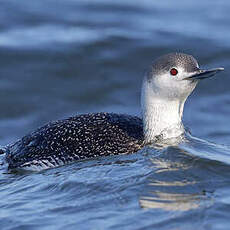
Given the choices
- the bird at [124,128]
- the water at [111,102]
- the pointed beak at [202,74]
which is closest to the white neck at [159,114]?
the bird at [124,128]

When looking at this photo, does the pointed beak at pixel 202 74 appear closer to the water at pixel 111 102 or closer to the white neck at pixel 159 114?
the white neck at pixel 159 114

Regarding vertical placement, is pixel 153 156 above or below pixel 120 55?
below

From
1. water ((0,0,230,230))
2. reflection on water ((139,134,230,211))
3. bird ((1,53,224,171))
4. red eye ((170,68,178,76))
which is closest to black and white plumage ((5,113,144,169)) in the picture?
bird ((1,53,224,171))

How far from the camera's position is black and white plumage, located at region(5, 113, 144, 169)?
33.2 feet

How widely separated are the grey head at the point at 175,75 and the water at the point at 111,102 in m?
0.68

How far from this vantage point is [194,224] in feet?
25.4

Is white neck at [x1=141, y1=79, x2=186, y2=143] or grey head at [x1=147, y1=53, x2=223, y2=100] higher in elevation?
grey head at [x1=147, y1=53, x2=223, y2=100]

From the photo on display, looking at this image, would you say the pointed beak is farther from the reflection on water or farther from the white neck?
the reflection on water

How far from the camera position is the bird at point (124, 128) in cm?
1000

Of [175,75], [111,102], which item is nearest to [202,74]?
[175,75]

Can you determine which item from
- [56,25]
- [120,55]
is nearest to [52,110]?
[120,55]

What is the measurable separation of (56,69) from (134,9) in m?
3.34

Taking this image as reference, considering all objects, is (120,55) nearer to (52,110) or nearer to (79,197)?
(52,110)

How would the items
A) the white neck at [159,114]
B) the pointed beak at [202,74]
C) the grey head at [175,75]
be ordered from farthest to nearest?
the white neck at [159,114] < the grey head at [175,75] < the pointed beak at [202,74]
